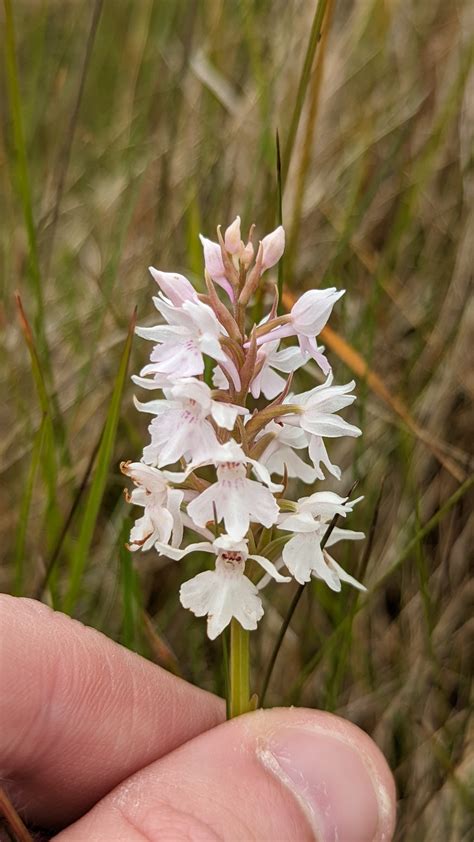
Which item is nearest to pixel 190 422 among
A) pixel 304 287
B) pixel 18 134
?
pixel 18 134

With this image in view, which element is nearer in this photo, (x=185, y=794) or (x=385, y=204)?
(x=185, y=794)

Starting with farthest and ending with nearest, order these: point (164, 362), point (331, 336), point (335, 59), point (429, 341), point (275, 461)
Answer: point (335, 59), point (429, 341), point (331, 336), point (275, 461), point (164, 362)

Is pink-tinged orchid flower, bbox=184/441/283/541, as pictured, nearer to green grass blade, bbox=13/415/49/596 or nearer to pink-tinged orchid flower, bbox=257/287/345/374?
pink-tinged orchid flower, bbox=257/287/345/374

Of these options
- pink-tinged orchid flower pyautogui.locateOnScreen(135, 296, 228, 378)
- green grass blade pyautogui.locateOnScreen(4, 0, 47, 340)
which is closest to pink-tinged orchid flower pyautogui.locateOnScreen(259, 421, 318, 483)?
pink-tinged orchid flower pyautogui.locateOnScreen(135, 296, 228, 378)

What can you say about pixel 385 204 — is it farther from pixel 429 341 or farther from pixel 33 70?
pixel 33 70

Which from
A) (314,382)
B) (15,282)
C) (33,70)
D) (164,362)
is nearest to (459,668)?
(314,382)

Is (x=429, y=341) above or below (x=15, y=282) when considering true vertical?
below
